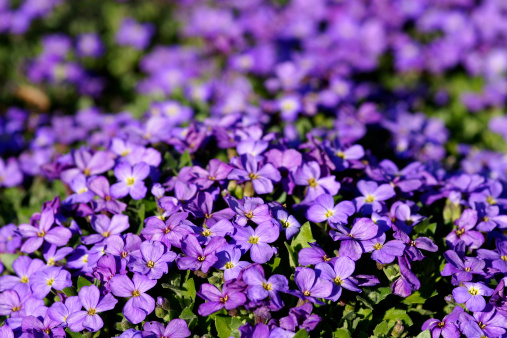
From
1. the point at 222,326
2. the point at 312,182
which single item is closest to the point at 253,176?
the point at 312,182

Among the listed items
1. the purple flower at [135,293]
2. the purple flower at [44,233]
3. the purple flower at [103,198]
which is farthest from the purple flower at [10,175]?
the purple flower at [135,293]

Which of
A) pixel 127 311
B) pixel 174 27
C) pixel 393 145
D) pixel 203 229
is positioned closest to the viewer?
pixel 127 311

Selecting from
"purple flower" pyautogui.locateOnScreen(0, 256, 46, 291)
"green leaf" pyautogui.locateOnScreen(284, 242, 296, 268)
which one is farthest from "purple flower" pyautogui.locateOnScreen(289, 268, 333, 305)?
"purple flower" pyautogui.locateOnScreen(0, 256, 46, 291)

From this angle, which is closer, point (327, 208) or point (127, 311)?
point (127, 311)

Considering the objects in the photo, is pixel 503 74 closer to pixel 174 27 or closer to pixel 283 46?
pixel 283 46

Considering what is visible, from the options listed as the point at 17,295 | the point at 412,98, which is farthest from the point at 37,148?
the point at 412,98

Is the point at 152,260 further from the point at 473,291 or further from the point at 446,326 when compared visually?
the point at 473,291
